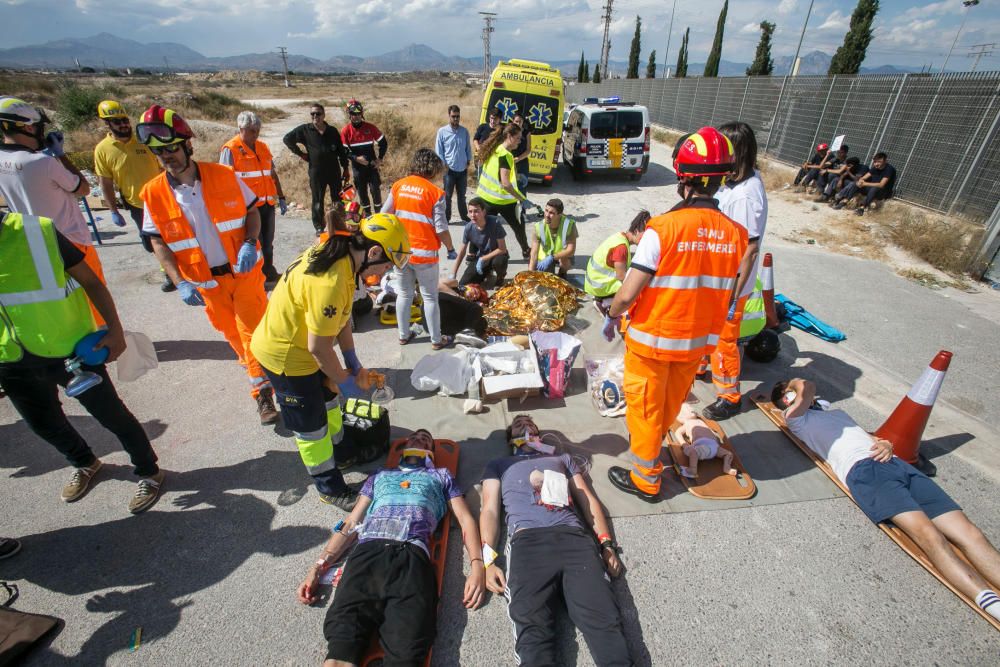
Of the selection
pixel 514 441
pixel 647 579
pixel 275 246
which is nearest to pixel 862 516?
pixel 647 579

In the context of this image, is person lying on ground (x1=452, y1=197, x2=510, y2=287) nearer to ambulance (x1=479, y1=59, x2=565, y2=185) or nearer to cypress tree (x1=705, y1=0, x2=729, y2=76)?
ambulance (x1=479, y1=59, x2=565, y2=185)

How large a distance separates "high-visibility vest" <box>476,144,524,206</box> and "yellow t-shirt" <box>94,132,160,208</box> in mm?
3586

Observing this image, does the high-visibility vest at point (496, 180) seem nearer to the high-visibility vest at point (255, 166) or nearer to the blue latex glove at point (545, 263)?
the blue latex glove at point (545, 263)

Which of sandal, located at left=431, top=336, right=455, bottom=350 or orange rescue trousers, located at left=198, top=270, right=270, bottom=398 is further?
sandal, located at left=431, top=336, right=455, bottom=350

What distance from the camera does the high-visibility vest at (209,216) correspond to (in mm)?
2838

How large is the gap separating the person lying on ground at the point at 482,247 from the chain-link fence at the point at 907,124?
8.91 metres

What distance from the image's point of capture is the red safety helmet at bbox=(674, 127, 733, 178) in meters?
2.18

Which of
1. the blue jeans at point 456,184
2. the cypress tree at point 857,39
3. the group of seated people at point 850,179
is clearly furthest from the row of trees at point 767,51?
the blue jeans at point 456,184

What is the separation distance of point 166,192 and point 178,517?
2.03m

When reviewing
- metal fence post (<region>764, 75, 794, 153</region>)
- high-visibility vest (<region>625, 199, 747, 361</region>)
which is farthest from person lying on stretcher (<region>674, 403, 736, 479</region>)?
metal fence post (<region>764, 75, 794, 153</region>)

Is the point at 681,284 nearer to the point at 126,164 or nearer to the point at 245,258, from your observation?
the point at 245,258

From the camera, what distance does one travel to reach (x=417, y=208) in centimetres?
371

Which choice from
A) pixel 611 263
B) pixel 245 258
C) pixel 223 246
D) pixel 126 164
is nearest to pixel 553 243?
pixel 611 263

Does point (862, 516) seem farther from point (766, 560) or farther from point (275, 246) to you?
point (275, 246)
